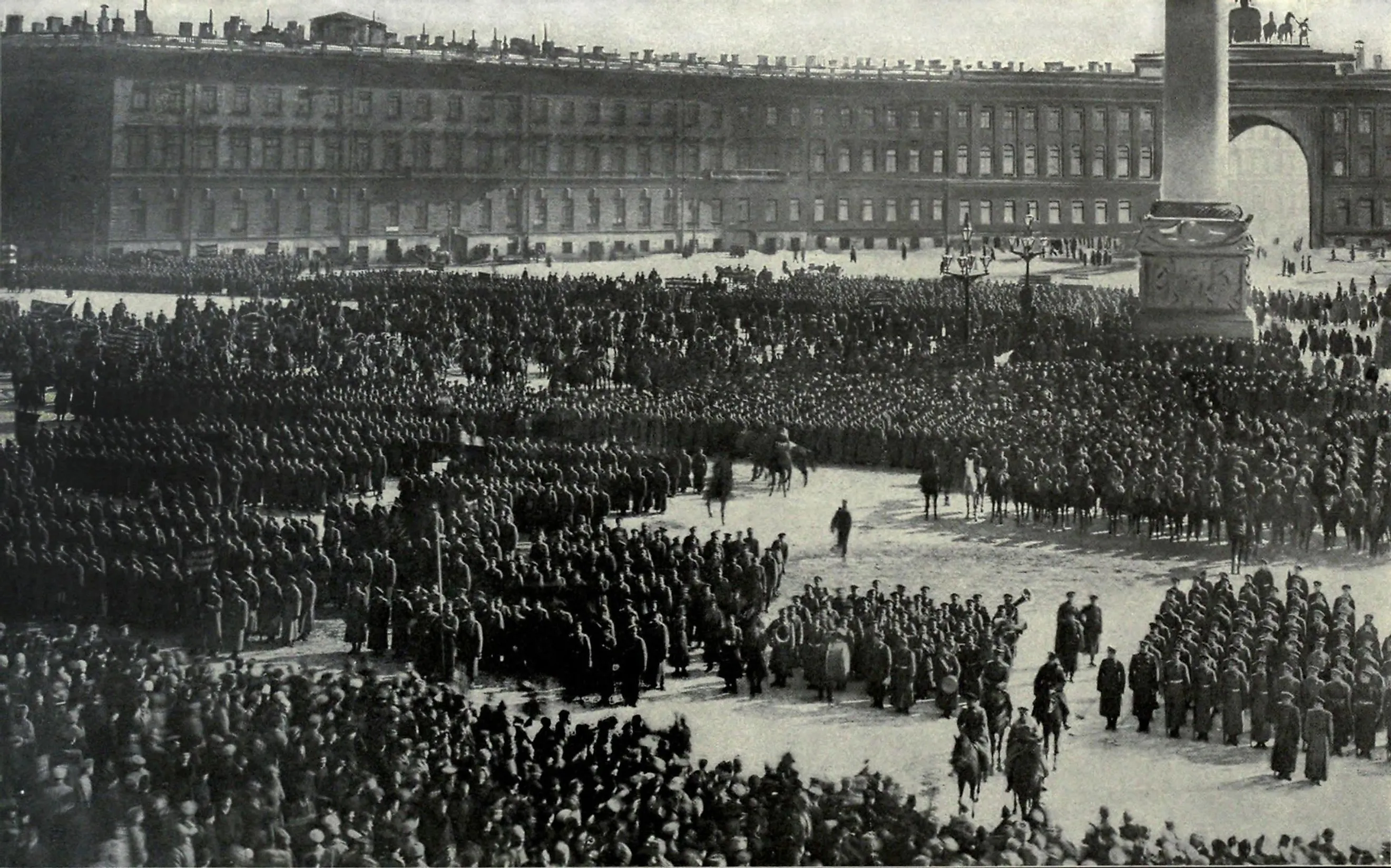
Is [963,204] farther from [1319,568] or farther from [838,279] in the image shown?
[1319,568]

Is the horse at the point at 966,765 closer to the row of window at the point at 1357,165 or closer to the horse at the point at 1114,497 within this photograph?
the horse at the point at 1114,497

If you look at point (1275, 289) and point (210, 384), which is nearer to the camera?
point (210, 384)

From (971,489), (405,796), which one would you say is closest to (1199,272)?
(971,489)

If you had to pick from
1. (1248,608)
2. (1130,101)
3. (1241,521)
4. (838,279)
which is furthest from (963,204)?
(1248,608)

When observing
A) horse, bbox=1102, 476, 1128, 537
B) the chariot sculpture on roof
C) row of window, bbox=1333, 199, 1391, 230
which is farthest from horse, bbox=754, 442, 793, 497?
row of window, bbox=1333, 199, 1391, 230

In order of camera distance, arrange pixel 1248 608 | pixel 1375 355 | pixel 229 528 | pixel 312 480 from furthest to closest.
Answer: pixel 1375 355
pixel 312 480
pixel 229 528
pixel 1248 608
